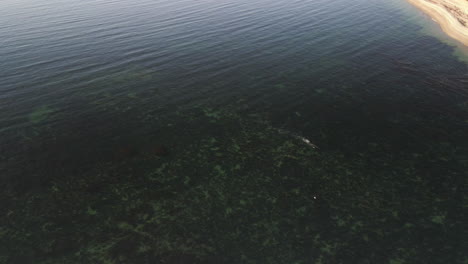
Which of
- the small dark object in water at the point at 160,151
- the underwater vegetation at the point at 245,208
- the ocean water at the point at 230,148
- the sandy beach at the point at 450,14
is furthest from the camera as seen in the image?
the sandy beach at the point at 450,14

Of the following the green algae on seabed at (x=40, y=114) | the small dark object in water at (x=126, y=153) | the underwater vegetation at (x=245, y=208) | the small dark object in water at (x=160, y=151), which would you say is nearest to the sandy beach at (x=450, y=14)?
the underwater vegetation at (x=245, y=208)

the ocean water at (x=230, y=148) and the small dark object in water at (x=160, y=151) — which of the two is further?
the small dark object in water at (x=160, y=151)

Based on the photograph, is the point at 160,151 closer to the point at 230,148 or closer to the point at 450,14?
the point at 230,148

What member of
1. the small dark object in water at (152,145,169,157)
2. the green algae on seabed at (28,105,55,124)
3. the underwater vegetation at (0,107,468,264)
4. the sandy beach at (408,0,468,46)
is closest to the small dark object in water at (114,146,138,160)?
the underwater vegetation at (0,107,468,264)

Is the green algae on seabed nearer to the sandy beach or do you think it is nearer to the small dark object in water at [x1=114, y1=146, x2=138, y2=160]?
the small dark object in water at [x1=114, y1=146, x2=138, y2=160]

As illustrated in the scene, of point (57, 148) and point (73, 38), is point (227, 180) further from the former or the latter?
point (73, 38)

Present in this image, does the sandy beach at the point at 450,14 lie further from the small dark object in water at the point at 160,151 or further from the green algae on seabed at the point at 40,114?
the green algae on seabed at the point at 40,114

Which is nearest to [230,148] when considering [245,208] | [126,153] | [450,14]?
[245,208]
